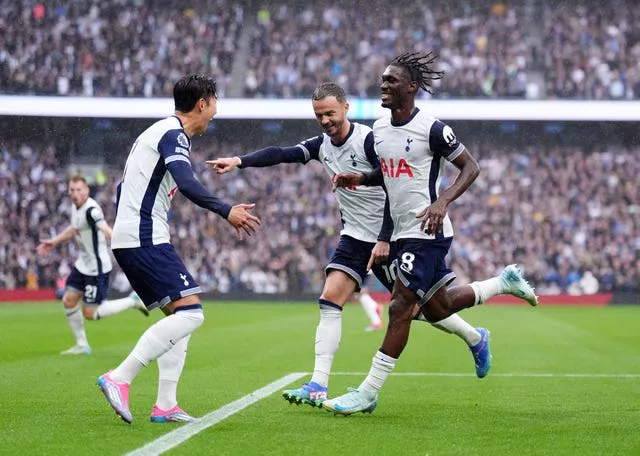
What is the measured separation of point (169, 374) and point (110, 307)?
26.7ft

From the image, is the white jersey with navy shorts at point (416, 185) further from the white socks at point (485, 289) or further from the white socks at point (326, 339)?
the white socks at point (326, 339)

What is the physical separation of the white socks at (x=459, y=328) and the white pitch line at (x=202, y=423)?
5.30 feet

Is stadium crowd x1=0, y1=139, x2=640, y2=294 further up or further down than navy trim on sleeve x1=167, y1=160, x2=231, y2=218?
further down

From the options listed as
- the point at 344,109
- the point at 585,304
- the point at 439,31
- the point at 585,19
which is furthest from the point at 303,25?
the point at 344,109

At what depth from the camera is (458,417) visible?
770 centimetres

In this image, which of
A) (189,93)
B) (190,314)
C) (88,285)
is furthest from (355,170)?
(88,285)

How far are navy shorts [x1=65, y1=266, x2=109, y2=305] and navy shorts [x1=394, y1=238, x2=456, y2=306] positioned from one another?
777 cm

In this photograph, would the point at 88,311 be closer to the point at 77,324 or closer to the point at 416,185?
the point at 77,324

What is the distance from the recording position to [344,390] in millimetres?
9641

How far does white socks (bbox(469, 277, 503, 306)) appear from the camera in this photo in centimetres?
862

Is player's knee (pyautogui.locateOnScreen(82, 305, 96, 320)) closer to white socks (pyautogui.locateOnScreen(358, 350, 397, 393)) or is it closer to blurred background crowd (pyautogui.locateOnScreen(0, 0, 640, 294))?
white socks (pyautogui.locateOnScreen(358, 350, 397, 393))

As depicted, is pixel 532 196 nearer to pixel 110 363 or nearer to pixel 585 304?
pixel 585 304

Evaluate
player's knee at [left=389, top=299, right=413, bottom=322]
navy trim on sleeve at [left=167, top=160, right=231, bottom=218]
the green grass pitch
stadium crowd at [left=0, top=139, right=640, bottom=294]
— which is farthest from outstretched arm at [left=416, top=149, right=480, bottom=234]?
stadium crowd at [left=0, top=139, right=640, bottom=294]

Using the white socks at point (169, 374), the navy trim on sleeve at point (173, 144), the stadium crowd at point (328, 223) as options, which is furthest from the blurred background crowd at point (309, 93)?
the navy trim on sleeve at point (173, 144)
